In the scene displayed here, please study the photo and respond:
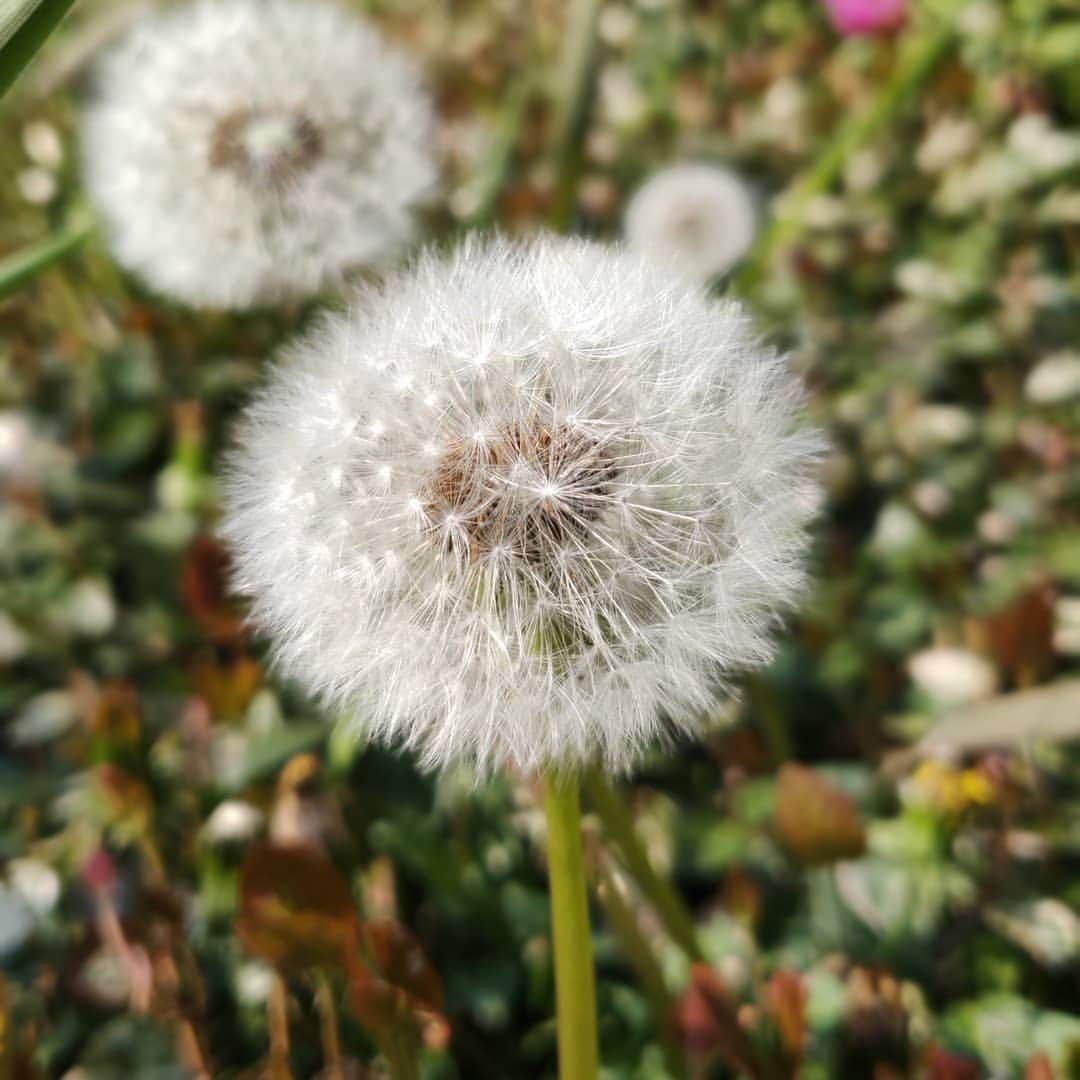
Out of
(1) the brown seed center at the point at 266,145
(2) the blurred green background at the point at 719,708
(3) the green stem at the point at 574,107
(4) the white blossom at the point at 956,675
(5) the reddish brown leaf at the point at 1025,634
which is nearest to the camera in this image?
(2) the blurred green background at the point at 719,708

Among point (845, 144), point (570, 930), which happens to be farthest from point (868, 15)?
point (570, 930)

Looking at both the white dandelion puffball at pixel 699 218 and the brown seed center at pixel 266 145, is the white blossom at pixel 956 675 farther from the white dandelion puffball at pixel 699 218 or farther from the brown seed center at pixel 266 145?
the brown seed center at pixel 266 145

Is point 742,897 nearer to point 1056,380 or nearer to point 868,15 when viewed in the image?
point 1056,380

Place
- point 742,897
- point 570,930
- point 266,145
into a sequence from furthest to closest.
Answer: point 266,145, point 742,897, point 570,930

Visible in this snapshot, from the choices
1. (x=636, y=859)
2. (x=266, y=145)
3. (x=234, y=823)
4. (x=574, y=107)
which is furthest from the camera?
(x=574, y=107)

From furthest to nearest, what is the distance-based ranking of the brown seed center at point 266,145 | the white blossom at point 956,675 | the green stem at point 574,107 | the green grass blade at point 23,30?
the green stem at point 574,107 < the brown seed center at point 266,145 < the white blossom at point 956,675 < the green grass blade at point 23,30

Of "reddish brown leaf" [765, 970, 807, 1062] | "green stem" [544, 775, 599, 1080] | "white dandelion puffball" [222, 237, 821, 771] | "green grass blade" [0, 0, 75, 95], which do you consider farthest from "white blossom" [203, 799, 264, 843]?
"green grass blade" [0, 0, 75, 95]

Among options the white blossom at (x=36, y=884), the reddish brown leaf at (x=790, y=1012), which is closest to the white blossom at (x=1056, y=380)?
the reddish brown leaf at (x=790, y=1012)
